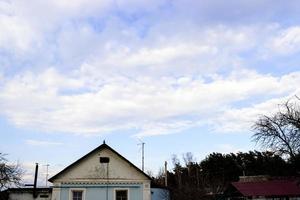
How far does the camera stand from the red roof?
43.1 metres

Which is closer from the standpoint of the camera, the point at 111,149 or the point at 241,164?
the point at 111,149

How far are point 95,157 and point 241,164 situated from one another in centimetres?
4024

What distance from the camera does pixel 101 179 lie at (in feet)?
102

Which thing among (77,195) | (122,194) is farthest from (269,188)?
(77,195)

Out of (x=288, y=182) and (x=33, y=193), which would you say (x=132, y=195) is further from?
(x=288, y=182)

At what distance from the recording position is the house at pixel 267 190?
4309cm

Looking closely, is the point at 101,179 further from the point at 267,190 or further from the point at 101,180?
the point at 267,190

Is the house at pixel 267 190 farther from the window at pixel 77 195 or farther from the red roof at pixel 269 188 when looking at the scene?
the window at pixel 77 195

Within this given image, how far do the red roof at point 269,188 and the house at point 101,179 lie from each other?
52.8ft

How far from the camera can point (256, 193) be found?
42.8m

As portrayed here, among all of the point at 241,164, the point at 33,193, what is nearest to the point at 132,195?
the point at 33,193

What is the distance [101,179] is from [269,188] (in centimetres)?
2181

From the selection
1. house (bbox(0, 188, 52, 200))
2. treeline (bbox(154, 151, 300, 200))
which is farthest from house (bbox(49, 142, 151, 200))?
treeline (bbox(154, 151, 300, 200))

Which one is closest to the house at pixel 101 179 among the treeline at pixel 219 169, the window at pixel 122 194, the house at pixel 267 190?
the window at pixel 122 194
